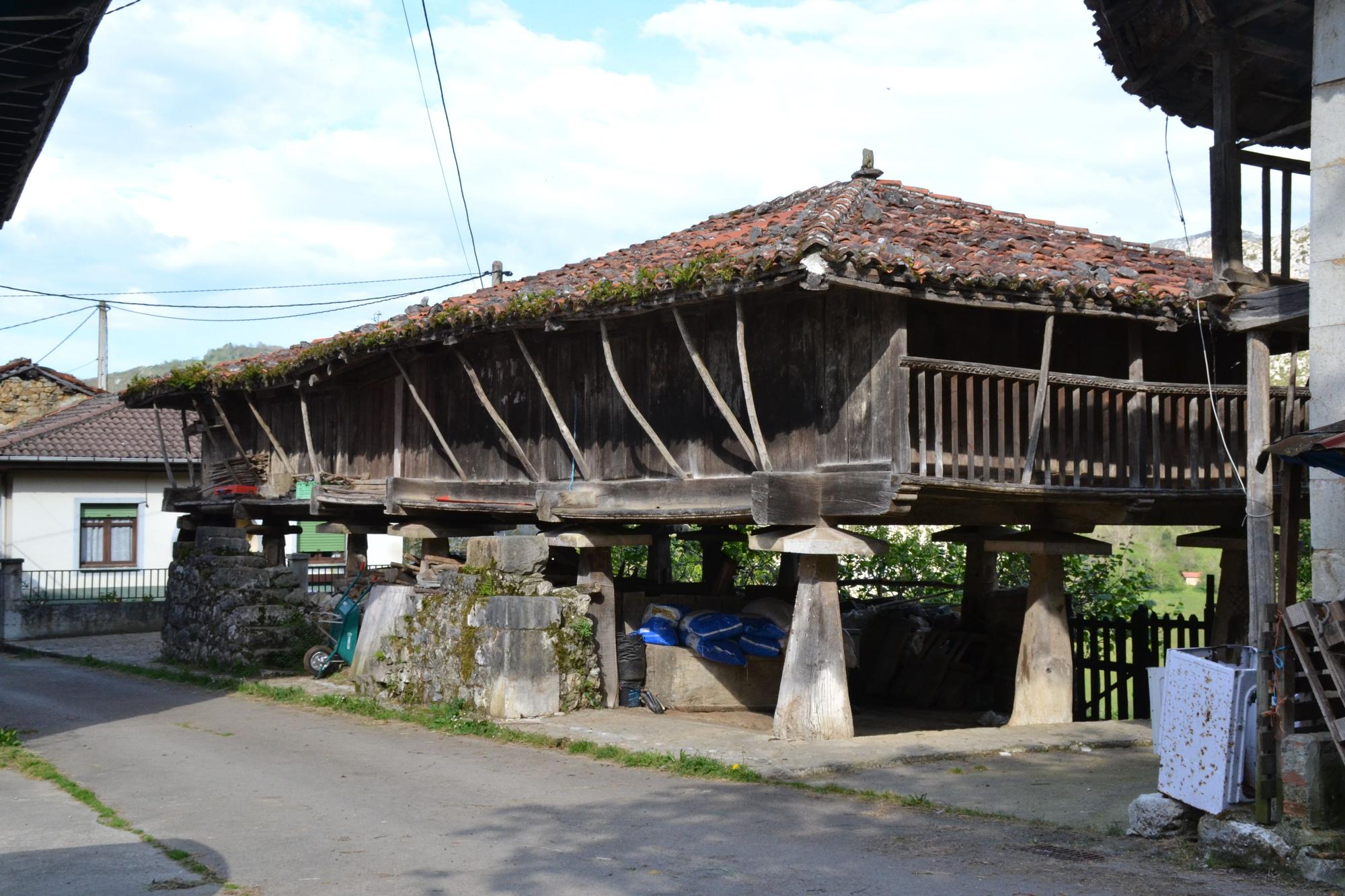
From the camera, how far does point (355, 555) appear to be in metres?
16.6

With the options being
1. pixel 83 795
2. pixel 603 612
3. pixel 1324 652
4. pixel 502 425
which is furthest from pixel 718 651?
pixel 1324 652

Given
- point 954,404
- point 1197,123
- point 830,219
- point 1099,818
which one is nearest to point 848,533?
point 954,404

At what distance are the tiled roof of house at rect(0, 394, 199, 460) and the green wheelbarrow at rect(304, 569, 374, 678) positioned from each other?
9.06 meters

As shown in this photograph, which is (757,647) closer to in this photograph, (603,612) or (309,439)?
(603,612)

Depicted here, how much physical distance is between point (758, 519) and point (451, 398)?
473cm

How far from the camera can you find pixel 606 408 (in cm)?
1109

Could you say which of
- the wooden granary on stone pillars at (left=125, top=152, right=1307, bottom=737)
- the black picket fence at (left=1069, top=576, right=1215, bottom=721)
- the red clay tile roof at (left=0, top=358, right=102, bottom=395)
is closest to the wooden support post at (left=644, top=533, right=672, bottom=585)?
the wooden granary on stone pillars at (left=125, top=152, right=1307, bottom=737)

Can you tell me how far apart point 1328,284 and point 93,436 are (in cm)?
2261

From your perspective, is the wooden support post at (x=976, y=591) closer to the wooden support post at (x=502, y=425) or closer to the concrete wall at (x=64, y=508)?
A: the wooden support post at (x=502, y=425)

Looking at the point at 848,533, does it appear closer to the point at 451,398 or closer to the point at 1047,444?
the point at 1047,444

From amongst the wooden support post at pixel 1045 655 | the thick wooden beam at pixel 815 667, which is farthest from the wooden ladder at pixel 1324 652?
the wooden support post at pixel 1045 655

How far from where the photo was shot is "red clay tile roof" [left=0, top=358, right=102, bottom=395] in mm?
28188

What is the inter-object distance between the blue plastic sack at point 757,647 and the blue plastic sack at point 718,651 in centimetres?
6

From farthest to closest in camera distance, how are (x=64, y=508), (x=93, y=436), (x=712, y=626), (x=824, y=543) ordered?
1. (x=93, y=436)
2. (x=64, y=508)
3. (x=712, y=626)
4. (x=824, y=543)
